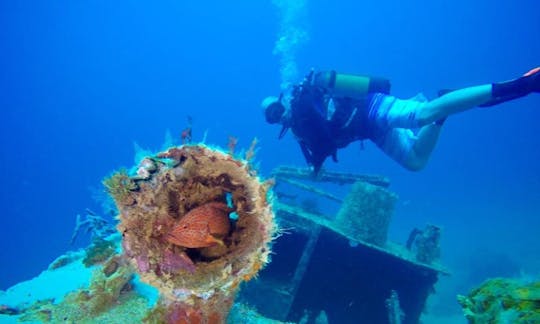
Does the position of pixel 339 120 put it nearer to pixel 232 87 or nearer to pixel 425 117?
pixel 425 117

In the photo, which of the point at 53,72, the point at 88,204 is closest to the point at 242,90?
the point at 53,72

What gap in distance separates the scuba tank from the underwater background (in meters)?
30.5

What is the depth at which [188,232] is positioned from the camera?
8.21 feet

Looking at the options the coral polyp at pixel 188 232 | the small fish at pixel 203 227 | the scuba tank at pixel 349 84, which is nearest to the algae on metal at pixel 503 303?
the coral polyp at pixel 188 232

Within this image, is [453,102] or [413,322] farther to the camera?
[413,322]

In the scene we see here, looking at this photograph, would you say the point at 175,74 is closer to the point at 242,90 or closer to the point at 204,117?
the point at 242,90

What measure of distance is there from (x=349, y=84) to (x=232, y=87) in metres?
158

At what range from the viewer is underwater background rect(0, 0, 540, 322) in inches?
2159

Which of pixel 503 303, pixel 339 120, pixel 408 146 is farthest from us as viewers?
pixel 408 146

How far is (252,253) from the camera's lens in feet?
7.35

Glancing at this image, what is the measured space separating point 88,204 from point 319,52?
134 m

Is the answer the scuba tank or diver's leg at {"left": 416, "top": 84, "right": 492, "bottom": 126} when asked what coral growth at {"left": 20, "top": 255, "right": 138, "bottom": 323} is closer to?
the scuba tank

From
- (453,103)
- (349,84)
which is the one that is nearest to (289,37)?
(349,84)

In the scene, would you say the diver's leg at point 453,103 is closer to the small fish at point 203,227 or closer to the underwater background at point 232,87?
the small fish at point 203,227
